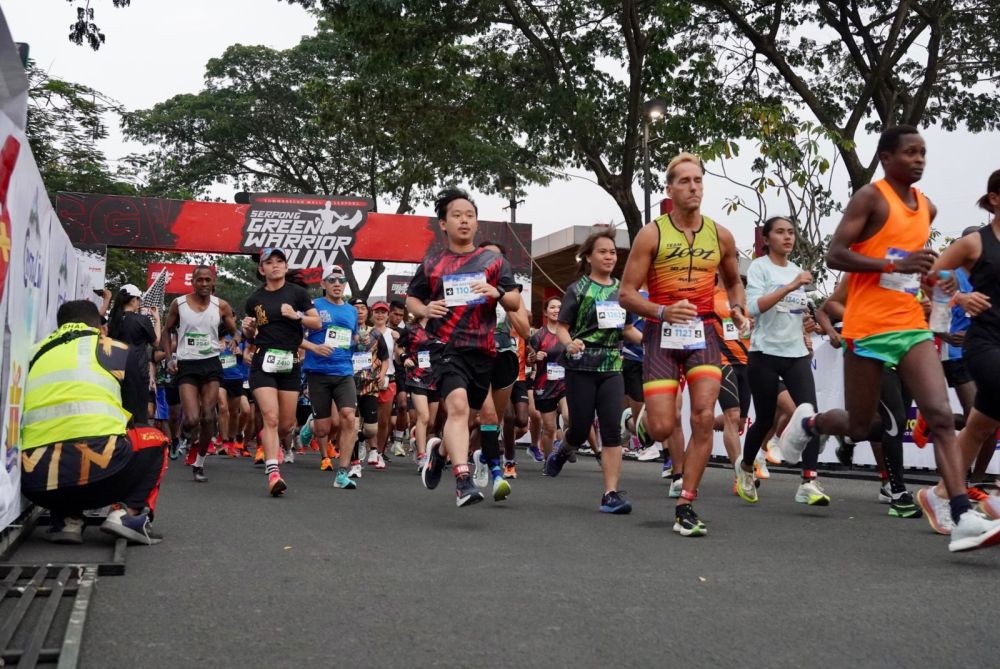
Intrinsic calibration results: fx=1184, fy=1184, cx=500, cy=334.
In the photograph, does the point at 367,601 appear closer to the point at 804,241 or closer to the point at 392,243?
the point at 804,241

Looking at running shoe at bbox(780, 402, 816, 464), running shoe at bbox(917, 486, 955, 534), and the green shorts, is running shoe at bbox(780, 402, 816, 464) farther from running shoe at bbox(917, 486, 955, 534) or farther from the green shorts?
the green shorts

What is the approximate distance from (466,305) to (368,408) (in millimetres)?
6413

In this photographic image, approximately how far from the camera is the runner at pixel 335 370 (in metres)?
10.4

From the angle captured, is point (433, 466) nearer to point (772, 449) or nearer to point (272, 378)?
point (272, 378)

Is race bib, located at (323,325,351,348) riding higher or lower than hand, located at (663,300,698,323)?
lower

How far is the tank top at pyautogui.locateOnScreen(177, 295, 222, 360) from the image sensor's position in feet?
36.1

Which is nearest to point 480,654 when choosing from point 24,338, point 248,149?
point 24,338

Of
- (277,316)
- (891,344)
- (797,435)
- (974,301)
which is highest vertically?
(974,301)

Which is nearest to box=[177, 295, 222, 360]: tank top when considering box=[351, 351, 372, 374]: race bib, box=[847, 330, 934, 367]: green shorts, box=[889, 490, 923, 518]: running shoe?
box=[351, 351, 372, 374]: race bib

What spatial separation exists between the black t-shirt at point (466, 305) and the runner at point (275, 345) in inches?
82.6

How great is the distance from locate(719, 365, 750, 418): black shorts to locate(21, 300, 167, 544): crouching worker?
5.39m

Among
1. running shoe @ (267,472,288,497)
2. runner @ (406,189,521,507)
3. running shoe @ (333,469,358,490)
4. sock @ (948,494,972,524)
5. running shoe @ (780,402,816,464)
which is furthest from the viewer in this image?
running shoe @ (333,469,358,490)

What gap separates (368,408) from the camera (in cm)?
1369

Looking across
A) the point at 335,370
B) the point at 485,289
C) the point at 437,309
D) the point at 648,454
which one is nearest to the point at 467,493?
the point at 437,309
